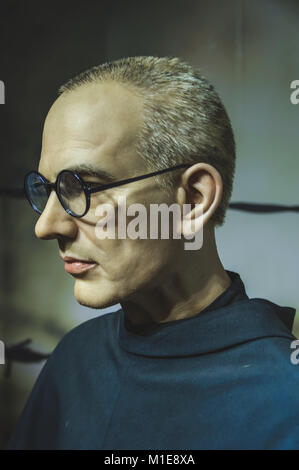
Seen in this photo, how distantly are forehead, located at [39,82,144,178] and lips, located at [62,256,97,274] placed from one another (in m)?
0.20

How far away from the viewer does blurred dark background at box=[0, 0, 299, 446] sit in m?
1.44

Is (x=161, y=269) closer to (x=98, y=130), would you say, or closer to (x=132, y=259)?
(x=132, y=259)

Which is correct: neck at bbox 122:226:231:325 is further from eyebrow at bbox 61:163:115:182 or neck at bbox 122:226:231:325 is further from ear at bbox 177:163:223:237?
eyebrow at bbox 61:163:115:182

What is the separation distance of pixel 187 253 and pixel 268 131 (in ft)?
1.53

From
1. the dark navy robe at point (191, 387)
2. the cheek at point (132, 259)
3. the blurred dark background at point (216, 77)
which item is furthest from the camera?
the blurred dark background at point (216, 77)

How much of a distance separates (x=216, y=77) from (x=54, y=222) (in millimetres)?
656

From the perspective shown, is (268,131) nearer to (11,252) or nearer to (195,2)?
(195,2)

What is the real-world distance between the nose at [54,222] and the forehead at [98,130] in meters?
0.07

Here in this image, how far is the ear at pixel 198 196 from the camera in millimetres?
1207

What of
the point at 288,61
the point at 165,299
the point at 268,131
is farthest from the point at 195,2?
the point at 165,299

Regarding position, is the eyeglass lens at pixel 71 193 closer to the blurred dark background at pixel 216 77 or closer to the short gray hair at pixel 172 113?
the short gray hair at pixel 172 113

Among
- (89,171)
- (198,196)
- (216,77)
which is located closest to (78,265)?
(89,171)

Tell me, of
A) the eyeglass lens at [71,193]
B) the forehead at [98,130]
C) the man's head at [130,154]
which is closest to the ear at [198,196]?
the man's head at [130,154]

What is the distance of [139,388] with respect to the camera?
1.22m
